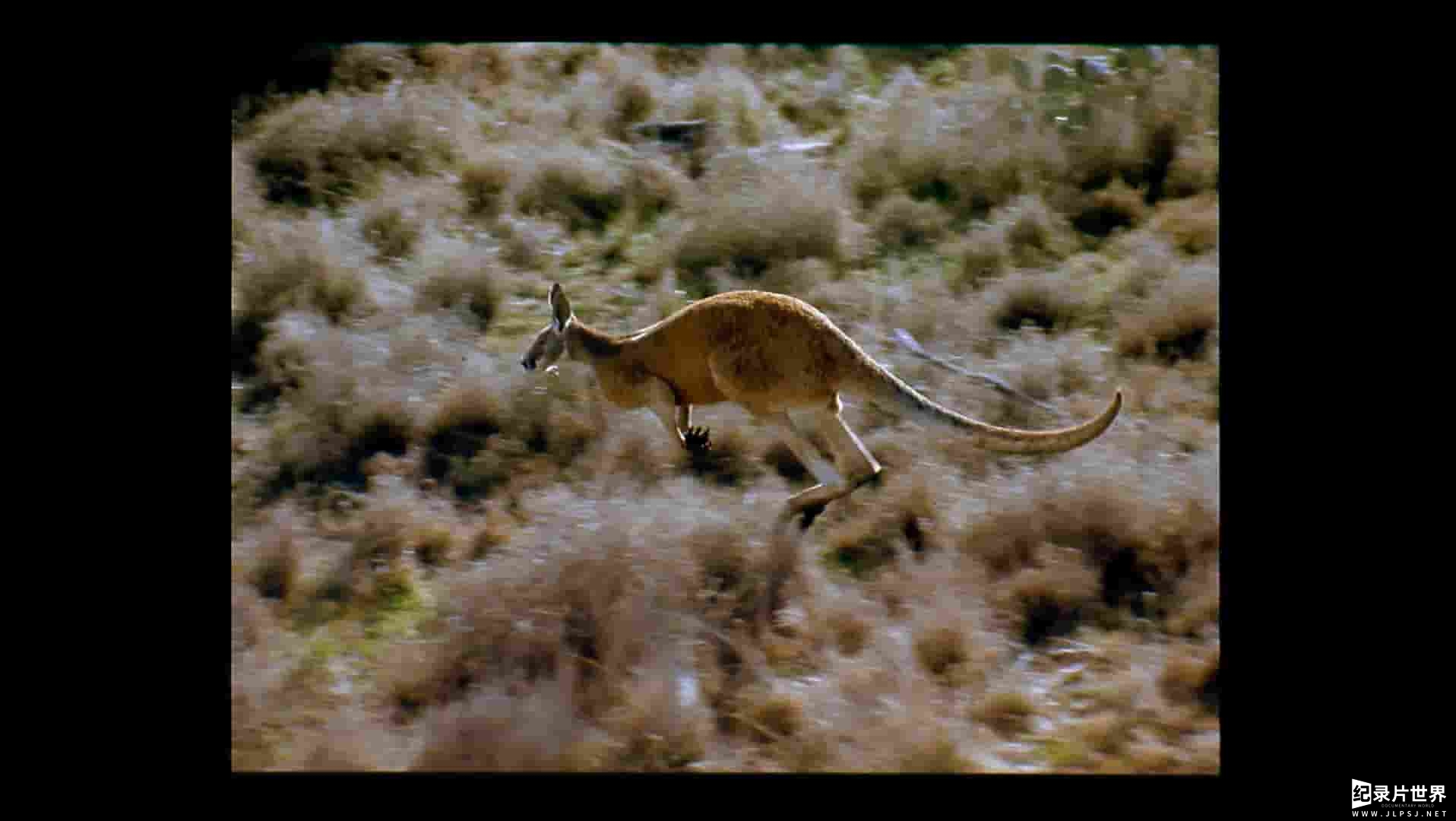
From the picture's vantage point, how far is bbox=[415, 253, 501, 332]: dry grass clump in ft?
32.0

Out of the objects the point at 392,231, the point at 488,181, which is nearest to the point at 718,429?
the point at 392,231

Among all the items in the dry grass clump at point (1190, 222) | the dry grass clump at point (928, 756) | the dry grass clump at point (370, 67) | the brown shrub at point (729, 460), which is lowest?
the dry grass clump at point (928, 756)

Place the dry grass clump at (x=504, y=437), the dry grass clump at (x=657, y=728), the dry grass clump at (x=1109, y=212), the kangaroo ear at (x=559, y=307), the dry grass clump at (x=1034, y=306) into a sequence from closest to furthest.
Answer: the dry grass clump at (x=657, y=728) → the kangaroo ear at (x=559, y=307) → the dry grass clump at (x=504, y=437) → the dry grass clump at (x=1034, y=306) → the dry grass clump at (x=1109, y=212)

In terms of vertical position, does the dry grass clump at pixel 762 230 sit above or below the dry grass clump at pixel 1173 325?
above

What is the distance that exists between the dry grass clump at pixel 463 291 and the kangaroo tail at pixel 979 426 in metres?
3.64

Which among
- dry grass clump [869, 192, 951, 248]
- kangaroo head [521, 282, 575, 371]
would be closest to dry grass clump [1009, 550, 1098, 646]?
kangaroo head [521, 282, 575, 371]

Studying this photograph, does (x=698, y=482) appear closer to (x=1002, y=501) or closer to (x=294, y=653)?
(x=1002, y=501)

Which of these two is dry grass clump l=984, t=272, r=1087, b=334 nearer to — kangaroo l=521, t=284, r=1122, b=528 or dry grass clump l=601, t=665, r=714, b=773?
kangaroo l=521, t=284, r=1122, b=528

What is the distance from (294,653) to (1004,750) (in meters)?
3.21

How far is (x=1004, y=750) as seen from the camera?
6125 millimetres

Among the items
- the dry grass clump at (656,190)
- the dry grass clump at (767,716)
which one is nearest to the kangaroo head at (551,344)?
the dry grass clump at (767,716)

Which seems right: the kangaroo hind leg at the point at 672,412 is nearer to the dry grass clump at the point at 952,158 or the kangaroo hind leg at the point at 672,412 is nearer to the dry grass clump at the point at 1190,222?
the dry grass clump at the point at 952,158

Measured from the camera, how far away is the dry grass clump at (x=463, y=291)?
32.0 feet

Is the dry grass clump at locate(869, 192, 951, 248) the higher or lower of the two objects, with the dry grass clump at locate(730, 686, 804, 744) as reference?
higher
